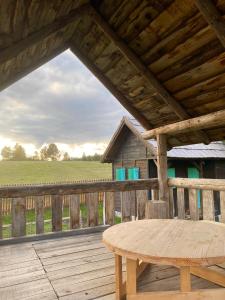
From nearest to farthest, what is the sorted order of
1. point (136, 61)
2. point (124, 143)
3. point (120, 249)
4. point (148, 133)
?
point (120, 249)
point (136, 61)
point (148, 133)
point (124, 143)

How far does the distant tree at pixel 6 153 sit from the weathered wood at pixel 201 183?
3679 cm

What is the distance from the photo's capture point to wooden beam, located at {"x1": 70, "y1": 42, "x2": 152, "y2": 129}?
429 cm

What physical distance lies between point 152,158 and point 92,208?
8124 mm

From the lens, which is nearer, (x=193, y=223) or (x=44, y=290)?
(x=44, y=290)

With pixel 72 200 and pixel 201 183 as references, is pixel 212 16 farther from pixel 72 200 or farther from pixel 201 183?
pixel 72 200

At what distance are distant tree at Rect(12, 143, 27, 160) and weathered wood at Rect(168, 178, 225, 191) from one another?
37883mm

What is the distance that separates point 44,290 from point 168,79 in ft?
10.2

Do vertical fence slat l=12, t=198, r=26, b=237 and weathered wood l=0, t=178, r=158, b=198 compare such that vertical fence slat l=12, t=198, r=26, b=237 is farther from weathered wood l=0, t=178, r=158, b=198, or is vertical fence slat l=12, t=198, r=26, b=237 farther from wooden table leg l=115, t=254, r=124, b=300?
wooden table leg l=115, t=254, r=124, b=300

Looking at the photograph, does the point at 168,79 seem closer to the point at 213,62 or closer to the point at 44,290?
the point at 213,62

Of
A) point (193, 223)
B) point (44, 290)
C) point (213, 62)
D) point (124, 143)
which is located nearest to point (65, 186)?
point (44, 290)

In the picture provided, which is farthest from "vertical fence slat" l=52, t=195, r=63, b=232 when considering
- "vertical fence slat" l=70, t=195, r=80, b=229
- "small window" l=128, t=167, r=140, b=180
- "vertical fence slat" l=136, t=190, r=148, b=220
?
"small window" l=128, t=167, r=140, b=180

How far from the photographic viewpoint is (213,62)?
3.13m

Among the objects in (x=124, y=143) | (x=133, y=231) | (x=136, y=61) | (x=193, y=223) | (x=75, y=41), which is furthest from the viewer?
(x=124, y=143)

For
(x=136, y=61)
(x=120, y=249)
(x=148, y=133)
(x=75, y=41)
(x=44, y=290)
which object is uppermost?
(x=75, y=41)
